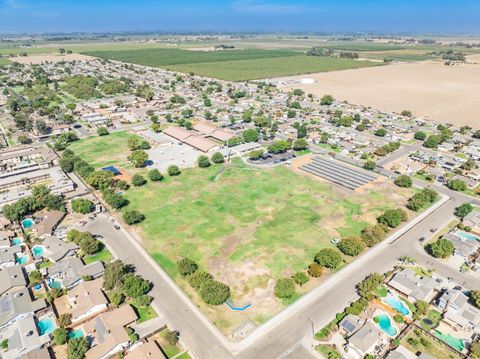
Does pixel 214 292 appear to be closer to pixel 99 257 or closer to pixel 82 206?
pixel 99 257

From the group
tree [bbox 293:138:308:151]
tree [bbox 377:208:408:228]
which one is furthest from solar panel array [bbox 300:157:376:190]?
tree [bbox 377:208:408:228]

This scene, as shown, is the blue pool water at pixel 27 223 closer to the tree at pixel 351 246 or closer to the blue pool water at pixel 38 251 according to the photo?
the blue pool water at pixel 38 251

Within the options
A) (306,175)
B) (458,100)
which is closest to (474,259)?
(306,175)

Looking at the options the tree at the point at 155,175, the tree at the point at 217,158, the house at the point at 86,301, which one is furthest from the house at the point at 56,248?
the tree at the point at 217,158

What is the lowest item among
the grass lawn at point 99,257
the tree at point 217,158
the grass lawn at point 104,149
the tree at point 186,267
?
the grass lawn at point 99,257

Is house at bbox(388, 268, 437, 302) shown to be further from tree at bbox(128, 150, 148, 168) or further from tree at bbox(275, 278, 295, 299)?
tree at bbox(128, 150, 148, 168)

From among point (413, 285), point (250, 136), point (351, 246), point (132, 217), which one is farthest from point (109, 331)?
point (250, 136)
